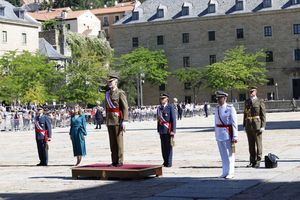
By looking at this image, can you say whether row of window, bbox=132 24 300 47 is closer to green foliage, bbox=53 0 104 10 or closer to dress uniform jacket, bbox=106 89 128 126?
green foliage, bbox=53 0 104 10

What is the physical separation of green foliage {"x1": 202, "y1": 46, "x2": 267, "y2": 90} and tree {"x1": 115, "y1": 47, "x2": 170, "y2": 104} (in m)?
6.40

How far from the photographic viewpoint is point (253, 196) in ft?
39.5

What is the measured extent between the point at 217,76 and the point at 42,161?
2636 inches

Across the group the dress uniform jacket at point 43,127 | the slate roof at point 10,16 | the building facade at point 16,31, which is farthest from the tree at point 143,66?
the dress uniform jacket at point 43,127

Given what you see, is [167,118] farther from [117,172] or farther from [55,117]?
[55,117]

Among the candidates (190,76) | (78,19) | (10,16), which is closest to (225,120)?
(10,16)

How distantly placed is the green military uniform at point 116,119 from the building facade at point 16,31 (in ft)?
216

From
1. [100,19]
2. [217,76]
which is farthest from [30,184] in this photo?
[100,19]

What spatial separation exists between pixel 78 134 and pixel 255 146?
523 cm

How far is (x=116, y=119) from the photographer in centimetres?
1580

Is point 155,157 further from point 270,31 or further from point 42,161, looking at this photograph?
point 270,31

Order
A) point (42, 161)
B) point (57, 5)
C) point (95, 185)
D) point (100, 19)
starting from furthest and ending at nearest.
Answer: point (57, 5)
point (100, 19)
point (42, 161)
point (95, 185)

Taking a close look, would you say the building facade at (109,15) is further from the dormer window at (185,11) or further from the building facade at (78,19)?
the dormer window at (185,11)

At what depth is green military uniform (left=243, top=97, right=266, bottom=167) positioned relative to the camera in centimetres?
1725
